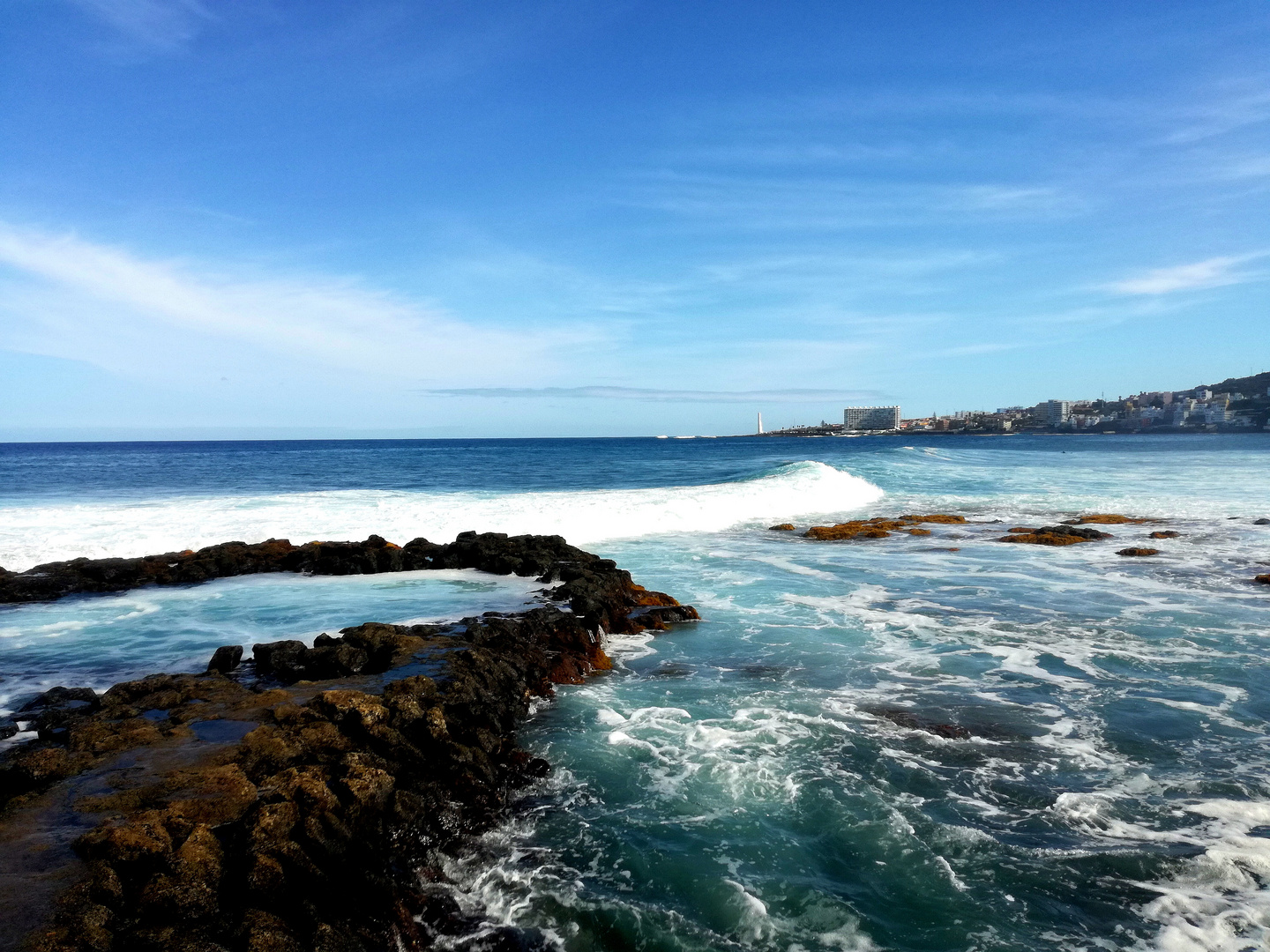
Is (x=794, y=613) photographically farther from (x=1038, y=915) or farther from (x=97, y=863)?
(x=97, y=863)

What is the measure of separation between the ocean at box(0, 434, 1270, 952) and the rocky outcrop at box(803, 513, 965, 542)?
1.19 m

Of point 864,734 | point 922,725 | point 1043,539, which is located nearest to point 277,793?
point 864,734

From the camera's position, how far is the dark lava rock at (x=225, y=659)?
8734 mm

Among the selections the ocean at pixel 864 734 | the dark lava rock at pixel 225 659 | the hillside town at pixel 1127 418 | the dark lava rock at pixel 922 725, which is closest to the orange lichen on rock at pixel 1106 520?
the ocean at pixel 864 734

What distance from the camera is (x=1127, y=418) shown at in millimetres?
139375

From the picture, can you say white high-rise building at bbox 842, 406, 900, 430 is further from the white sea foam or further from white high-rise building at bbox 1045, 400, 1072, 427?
the white sea foam

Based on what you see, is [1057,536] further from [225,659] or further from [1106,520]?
[225,659]

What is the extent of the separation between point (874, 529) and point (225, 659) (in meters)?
18.2

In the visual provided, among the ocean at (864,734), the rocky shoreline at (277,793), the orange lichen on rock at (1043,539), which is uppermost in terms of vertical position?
the rocky shoreline at (277,793)

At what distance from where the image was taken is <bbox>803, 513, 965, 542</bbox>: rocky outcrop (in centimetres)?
2175

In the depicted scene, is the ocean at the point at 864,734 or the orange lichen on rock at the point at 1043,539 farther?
the orange lichen on rock at the point at 1043,539

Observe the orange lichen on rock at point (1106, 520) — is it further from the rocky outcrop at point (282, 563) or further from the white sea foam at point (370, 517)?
the rocky outcrop at point (282, 563)

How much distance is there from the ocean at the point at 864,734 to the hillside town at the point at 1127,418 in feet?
415

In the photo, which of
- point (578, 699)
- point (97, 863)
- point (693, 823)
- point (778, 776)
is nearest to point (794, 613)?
point (578, 699)
